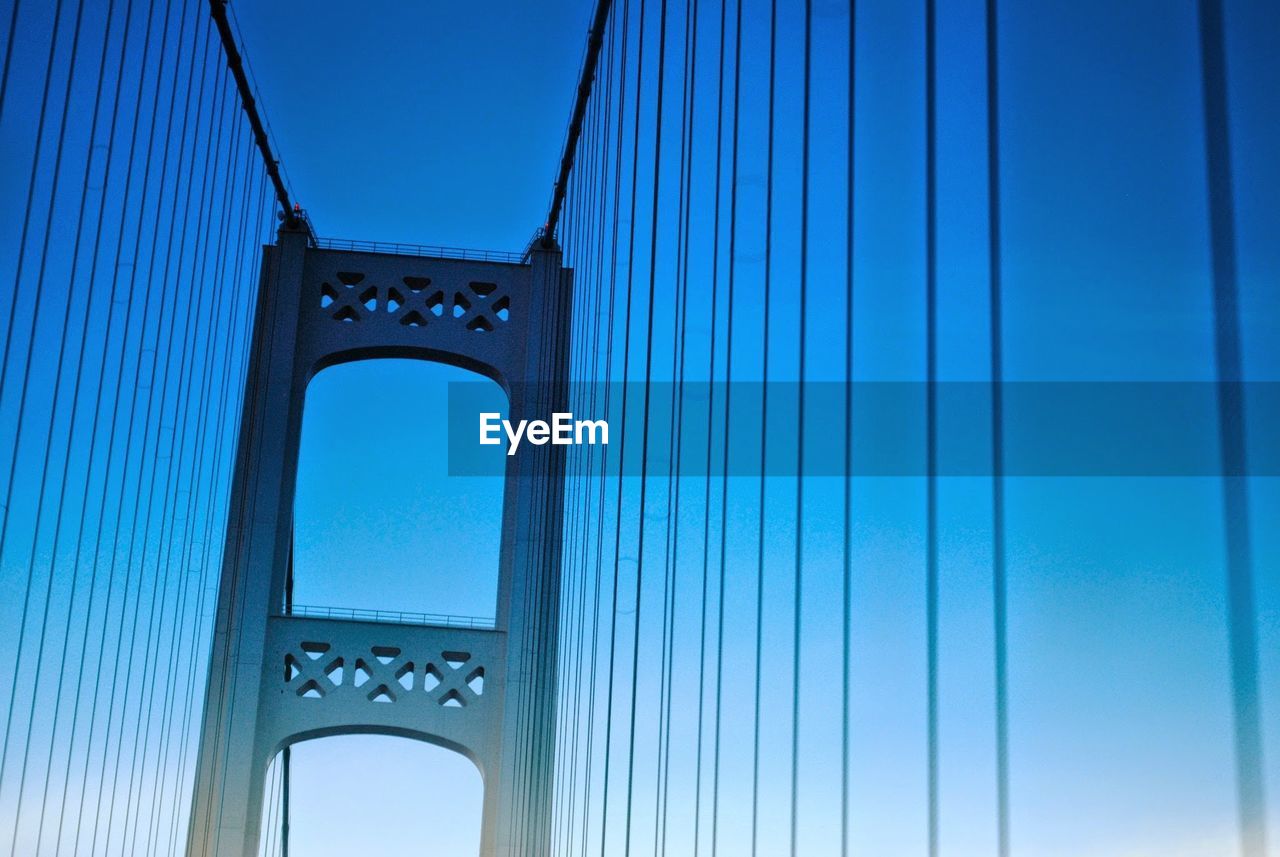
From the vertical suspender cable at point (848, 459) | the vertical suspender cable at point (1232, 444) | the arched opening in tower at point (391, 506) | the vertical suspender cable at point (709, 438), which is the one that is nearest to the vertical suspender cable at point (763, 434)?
the vertical suspender cable at point (709, 438)

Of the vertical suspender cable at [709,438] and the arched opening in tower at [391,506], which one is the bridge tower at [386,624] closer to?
the arched opening in tower at [391,506]

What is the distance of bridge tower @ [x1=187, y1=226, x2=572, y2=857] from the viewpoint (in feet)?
38.0

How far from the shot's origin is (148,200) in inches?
385

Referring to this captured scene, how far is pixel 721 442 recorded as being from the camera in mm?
6535

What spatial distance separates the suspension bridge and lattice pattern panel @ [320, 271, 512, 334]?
0.04 m

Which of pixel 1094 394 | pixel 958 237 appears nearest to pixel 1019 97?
pixel 958 237

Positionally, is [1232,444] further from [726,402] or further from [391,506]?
[391,506]

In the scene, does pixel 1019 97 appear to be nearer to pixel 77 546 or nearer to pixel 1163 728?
pixel 1163 728

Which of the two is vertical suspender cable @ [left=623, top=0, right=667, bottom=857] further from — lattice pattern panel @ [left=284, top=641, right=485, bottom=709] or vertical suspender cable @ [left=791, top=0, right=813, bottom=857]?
lattice pattern panel @ [left=284, top=641, right=485, bottom=709]

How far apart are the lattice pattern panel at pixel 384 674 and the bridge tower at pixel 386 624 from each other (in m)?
0.01

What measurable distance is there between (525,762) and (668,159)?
5025mm

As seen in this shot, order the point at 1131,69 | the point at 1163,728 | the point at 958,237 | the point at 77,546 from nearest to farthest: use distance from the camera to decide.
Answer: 1. the point at 1163,728
2. the point at 1131,69
3. the point at 958,237
4. the point at 77,546

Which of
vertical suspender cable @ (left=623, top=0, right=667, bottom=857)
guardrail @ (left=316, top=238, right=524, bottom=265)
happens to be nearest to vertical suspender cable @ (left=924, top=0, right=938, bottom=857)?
vertical suspender cable @ (left=623, top=0, right=667, bottom=857)

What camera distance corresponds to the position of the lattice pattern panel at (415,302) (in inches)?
512
